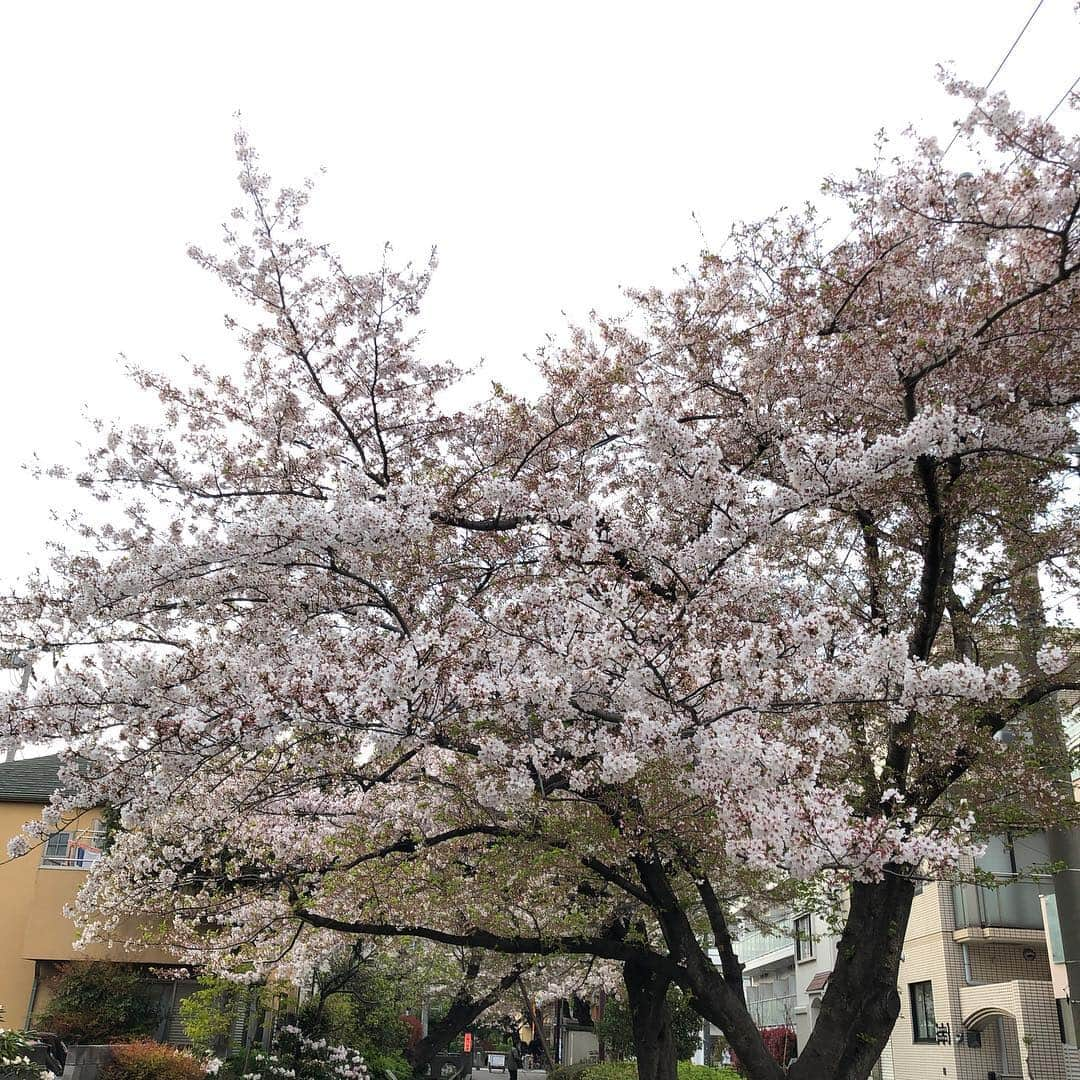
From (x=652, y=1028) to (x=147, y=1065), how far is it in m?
7.87

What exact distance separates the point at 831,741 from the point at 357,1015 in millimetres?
18565

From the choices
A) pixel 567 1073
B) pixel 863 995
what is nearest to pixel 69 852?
pixel 567 1073

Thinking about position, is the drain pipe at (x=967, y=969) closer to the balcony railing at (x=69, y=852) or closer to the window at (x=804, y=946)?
the window at (x=804, y=946)

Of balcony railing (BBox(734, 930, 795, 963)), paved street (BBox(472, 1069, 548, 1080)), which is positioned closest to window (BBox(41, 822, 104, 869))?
paved street (BBox(472, 1069, 548, 1080))

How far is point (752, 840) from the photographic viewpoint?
5594 millimetres

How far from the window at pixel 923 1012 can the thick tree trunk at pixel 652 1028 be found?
10.4 m

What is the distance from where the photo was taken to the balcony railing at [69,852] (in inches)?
776

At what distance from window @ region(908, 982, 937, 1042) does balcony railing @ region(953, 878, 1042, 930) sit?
226cm

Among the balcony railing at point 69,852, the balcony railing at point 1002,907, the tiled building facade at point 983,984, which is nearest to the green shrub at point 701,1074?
the tiled building facade at point 983,984

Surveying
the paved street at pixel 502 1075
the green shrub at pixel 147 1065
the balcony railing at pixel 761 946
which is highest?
the balcony railing at pixel 761 946

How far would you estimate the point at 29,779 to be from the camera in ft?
71.4

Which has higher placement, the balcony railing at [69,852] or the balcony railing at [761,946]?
the balcony railing at [69,852]

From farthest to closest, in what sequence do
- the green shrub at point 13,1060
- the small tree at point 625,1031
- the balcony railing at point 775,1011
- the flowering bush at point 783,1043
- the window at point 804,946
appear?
the balcony railing at point 775,1011 → the window at point 804,946 → the flowering bush at point 783,1043 → the small tree at point 625,1031 → the green shrub at point 13,1060

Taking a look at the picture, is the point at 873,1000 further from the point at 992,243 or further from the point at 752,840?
the point at 992,243
